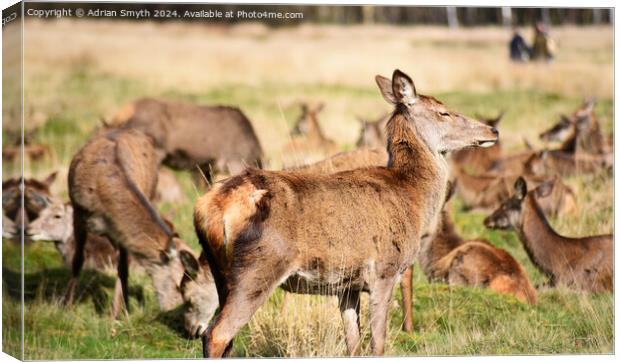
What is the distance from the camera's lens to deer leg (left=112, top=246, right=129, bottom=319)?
1157cm

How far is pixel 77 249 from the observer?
11.8 m

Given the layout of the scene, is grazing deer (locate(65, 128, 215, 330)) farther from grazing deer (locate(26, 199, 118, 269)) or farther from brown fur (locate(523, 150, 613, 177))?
brown fur (locate(523, 150, 613, 177))

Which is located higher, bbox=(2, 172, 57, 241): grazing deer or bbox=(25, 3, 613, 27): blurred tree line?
bbox=(25, 3, 613, 27): blurred tree line

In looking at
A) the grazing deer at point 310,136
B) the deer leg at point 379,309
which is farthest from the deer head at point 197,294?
the grazing deer at point 310,136

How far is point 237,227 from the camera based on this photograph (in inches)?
312

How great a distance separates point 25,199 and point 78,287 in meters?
1.04

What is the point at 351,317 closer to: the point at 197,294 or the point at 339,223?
the point at 339,223

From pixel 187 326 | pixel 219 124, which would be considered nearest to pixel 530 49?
pixel 219 124

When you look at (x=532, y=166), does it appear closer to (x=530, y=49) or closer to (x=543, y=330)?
(x=530, y=49)

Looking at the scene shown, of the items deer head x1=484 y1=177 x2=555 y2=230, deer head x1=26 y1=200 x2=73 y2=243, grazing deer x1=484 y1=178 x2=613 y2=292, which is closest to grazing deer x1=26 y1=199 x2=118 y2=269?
deer head x1=26 y1=200 x2=73 y2=243

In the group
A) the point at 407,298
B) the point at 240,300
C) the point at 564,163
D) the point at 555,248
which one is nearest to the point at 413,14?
the point at 564,163

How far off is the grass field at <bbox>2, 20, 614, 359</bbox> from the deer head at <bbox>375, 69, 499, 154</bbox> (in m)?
1.57

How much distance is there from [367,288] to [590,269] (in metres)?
4.56

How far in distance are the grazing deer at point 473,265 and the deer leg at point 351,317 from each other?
8.31 feet
